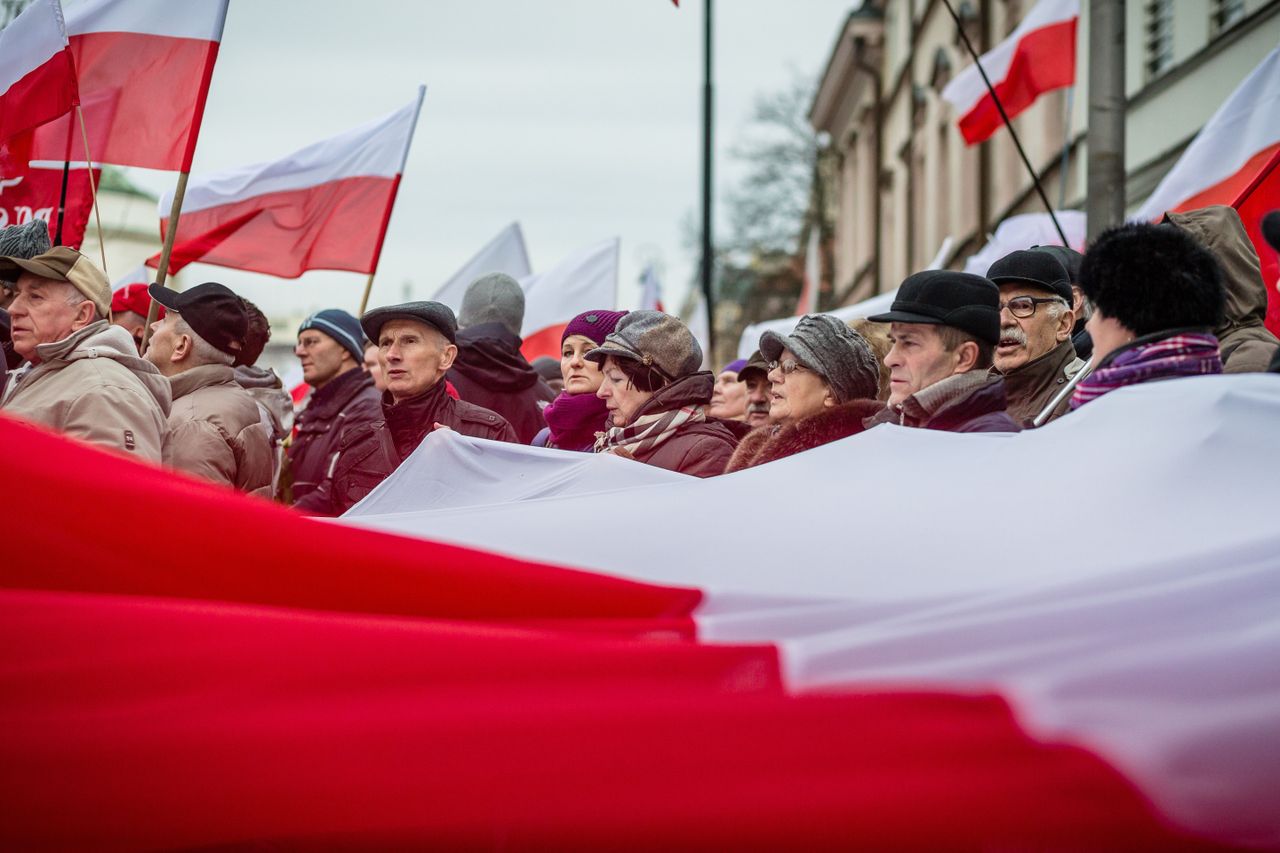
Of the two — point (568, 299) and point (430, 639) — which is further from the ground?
point (430, 639)

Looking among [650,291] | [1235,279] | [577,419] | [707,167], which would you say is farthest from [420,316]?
[707,167]

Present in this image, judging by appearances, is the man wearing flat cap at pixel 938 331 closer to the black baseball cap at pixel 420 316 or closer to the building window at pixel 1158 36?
the black baseball cap at pixel 420 316

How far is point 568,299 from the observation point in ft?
38.1

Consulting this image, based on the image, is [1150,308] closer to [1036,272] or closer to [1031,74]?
[1036,272]

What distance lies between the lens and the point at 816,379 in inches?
216

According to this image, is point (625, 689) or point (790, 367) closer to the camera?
point (625, 689)

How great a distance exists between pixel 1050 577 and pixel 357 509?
307 cm

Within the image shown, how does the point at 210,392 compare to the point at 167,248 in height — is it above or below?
below

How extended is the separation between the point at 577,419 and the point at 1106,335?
8.78ft

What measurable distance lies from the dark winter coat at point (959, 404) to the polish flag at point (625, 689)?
1.21 metres

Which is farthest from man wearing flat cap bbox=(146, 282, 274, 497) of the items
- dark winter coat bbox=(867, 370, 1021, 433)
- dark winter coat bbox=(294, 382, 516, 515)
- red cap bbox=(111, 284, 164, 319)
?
dark winter coat bbox=(867, 370, 1021, 433)

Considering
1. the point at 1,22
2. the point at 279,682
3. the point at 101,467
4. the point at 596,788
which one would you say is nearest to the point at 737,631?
the point at 596,788

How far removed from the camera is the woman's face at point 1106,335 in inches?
160

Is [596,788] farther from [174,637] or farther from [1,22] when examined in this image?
[1,22]
